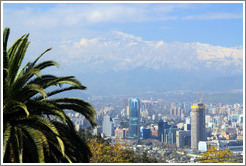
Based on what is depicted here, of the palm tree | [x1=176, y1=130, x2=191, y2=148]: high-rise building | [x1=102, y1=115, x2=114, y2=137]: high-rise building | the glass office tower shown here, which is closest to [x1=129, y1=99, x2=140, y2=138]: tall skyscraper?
the glass office tower

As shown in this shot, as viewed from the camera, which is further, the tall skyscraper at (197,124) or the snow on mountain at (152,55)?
the snow on mountain at (152,55)

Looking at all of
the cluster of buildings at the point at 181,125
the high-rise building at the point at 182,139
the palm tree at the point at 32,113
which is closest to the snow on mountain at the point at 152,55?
the cluster of buildings at the point at 181,125

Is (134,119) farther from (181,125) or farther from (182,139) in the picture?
(181,125)

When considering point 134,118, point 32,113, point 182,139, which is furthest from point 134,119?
point 32,113

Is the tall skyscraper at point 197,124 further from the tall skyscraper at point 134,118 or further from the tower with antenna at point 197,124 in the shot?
the tall skyscraper at point 134,118

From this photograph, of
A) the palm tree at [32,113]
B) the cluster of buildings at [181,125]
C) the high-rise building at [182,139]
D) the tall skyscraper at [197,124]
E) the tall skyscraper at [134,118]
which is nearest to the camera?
the palm tree at [32,113]

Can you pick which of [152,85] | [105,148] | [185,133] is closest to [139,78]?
[152,85]
